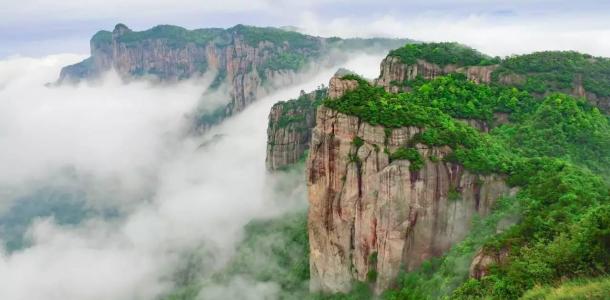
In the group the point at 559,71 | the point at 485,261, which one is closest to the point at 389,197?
the point at 485,261

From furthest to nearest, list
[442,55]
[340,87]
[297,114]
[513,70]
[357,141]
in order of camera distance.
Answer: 1. [297,114]
2. [442,55]
3. [513,70]
4. [340,87]
5. [357,141]

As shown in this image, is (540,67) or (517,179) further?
(540,67)

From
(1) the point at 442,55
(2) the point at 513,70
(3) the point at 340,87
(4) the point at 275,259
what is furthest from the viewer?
(4) the point at 275,259

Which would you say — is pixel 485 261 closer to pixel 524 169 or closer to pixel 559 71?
pixel 524 169

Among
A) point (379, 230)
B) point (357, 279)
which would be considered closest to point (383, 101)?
point (379, 230)

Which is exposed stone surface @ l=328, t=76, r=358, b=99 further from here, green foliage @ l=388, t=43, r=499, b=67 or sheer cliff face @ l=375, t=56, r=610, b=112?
green foliage @ l=388, t=43, r=499, b=67

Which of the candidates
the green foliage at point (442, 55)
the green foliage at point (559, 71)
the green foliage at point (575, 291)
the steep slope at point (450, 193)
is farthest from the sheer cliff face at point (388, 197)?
the green foliage at point (442, 55)

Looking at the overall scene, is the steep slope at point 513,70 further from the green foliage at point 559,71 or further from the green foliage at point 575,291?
the green foliage at point 575,291
